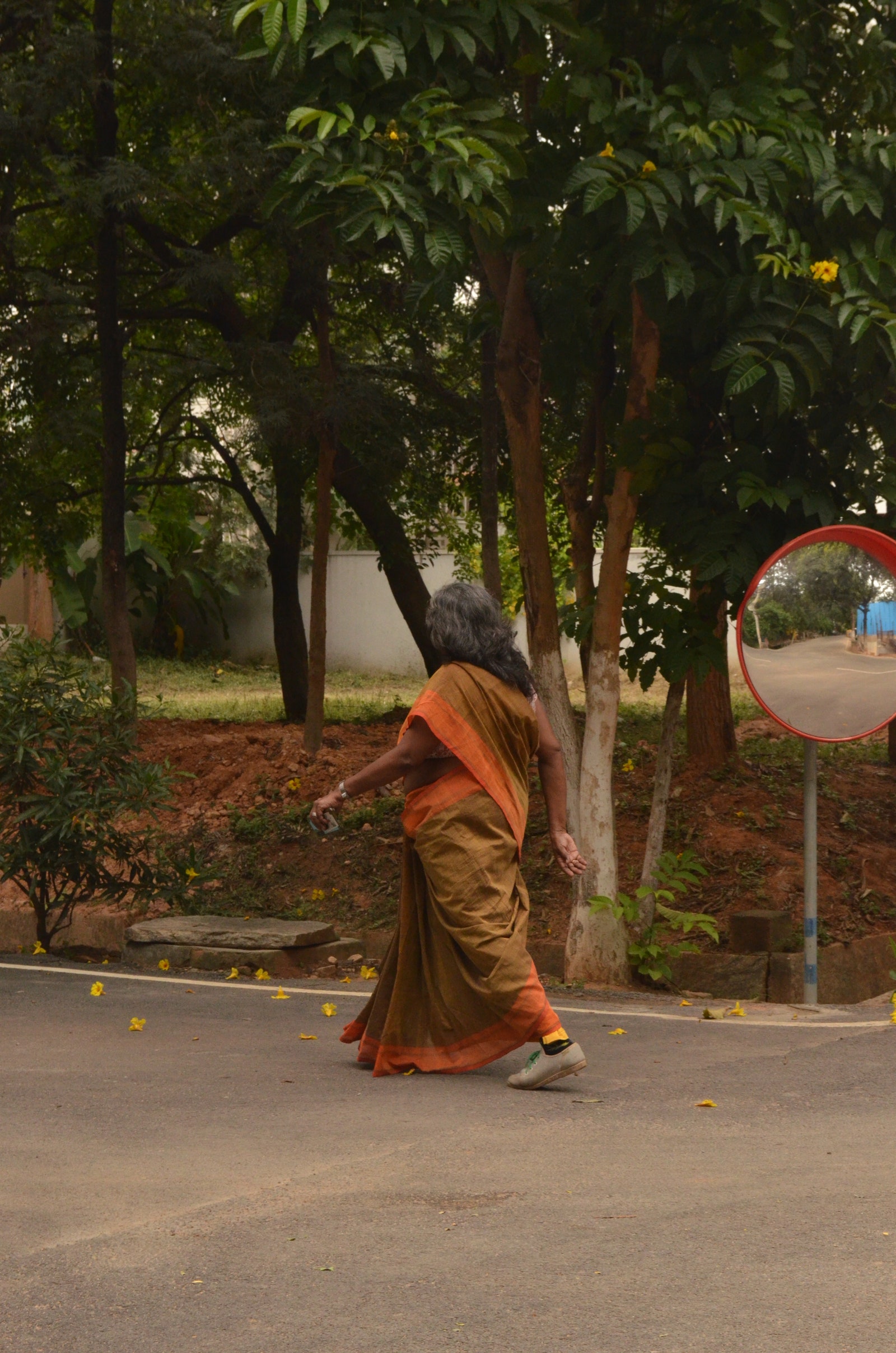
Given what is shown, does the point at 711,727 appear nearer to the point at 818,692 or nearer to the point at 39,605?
the point at 818,692

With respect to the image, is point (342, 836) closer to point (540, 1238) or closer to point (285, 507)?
point (285, 507)

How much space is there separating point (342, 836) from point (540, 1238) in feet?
25.0

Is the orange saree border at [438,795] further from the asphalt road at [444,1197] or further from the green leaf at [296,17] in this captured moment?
the green leaf at [296,17]

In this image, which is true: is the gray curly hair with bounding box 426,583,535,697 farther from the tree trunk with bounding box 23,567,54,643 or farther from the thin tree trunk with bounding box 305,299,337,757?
the tree trunk with bounding box 23,567,54,643

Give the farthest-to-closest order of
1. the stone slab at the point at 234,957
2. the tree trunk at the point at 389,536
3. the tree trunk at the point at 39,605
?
the tree trunk at the point at 39,605 → the tree trunk at the point at 389,536 → the stone slab at the point at 234,957

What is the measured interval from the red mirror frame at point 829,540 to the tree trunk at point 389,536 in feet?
21.5

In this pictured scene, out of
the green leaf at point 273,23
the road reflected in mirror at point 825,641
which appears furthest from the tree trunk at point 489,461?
the green leaf at point 273,23

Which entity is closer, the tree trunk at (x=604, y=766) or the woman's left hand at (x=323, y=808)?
the woman's left hand at (x=323, y=808)

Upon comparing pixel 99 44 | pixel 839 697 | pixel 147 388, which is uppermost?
pixel 99 44

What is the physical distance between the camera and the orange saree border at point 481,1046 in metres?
5.73

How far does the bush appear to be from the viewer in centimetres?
895

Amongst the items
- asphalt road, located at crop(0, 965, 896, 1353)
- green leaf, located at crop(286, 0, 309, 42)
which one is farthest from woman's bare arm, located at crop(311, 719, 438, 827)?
green leaf, located at crop(286, 0, 309, 42)

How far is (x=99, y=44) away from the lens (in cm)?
1217

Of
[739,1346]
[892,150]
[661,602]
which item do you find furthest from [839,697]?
[739,1346]
